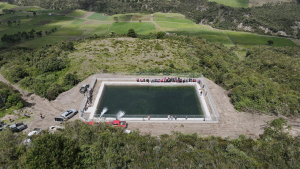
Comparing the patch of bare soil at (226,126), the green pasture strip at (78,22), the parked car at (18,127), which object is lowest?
the patch of bare soil at (226,126)

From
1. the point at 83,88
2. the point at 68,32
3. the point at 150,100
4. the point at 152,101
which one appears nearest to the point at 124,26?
the point at 68,32

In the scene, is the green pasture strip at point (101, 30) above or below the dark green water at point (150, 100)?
above

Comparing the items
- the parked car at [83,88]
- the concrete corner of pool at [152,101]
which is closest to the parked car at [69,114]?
the concrete corner of pool at [152,101]

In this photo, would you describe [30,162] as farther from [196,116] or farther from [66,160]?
[196,116]

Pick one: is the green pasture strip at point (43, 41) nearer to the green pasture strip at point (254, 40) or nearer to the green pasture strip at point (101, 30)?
the green pasture strip at point (101, 30)

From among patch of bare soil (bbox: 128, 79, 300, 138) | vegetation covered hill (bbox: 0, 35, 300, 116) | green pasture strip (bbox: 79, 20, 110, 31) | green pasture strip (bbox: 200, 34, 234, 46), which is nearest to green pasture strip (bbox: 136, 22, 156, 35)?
green pasture strip (bbox: 79, 20, 110, 31)

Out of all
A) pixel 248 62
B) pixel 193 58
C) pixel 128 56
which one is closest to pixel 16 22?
pixel 128 56
